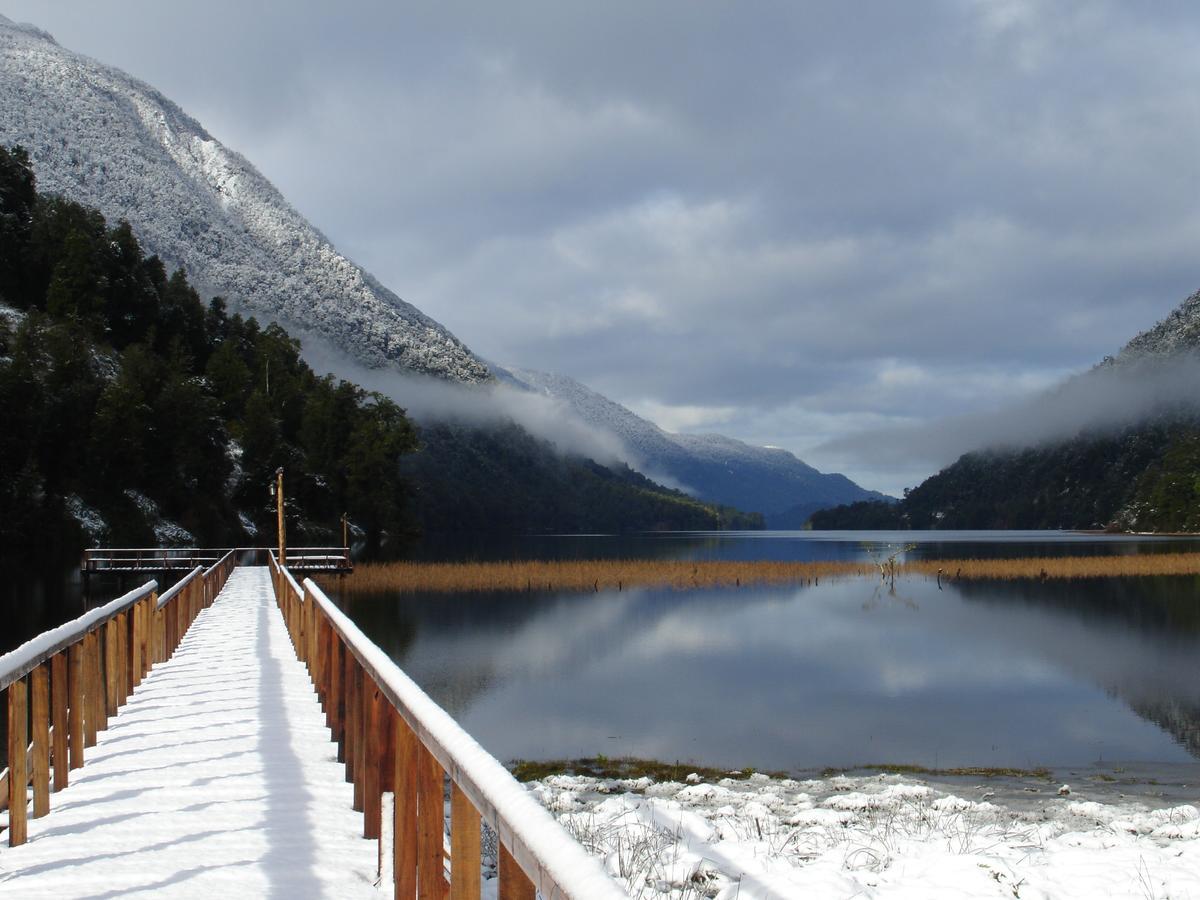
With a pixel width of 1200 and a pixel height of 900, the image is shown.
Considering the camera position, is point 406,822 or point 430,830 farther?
point 406,822

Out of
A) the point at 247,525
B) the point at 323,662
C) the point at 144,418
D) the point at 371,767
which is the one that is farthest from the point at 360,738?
the point at 247,525

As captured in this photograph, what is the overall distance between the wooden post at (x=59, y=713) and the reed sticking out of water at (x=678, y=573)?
39.5m

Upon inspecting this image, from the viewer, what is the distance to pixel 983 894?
7.70 m

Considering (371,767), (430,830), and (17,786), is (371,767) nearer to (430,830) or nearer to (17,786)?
(17,786)

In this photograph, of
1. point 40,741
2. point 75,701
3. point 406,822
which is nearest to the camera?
point 406,822

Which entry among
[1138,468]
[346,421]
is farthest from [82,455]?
[1138,468]

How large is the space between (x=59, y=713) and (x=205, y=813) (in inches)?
55.0

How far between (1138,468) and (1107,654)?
19299 centimetres

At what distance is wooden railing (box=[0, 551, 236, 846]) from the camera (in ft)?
17.8

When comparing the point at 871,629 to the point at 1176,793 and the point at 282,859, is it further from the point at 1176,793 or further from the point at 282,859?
the point at 282,859

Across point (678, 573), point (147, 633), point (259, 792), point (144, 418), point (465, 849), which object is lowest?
point (678, 573)

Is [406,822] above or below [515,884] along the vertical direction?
below

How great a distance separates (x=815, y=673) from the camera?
89.5 feet

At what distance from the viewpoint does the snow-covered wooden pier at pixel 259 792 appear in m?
3.07
